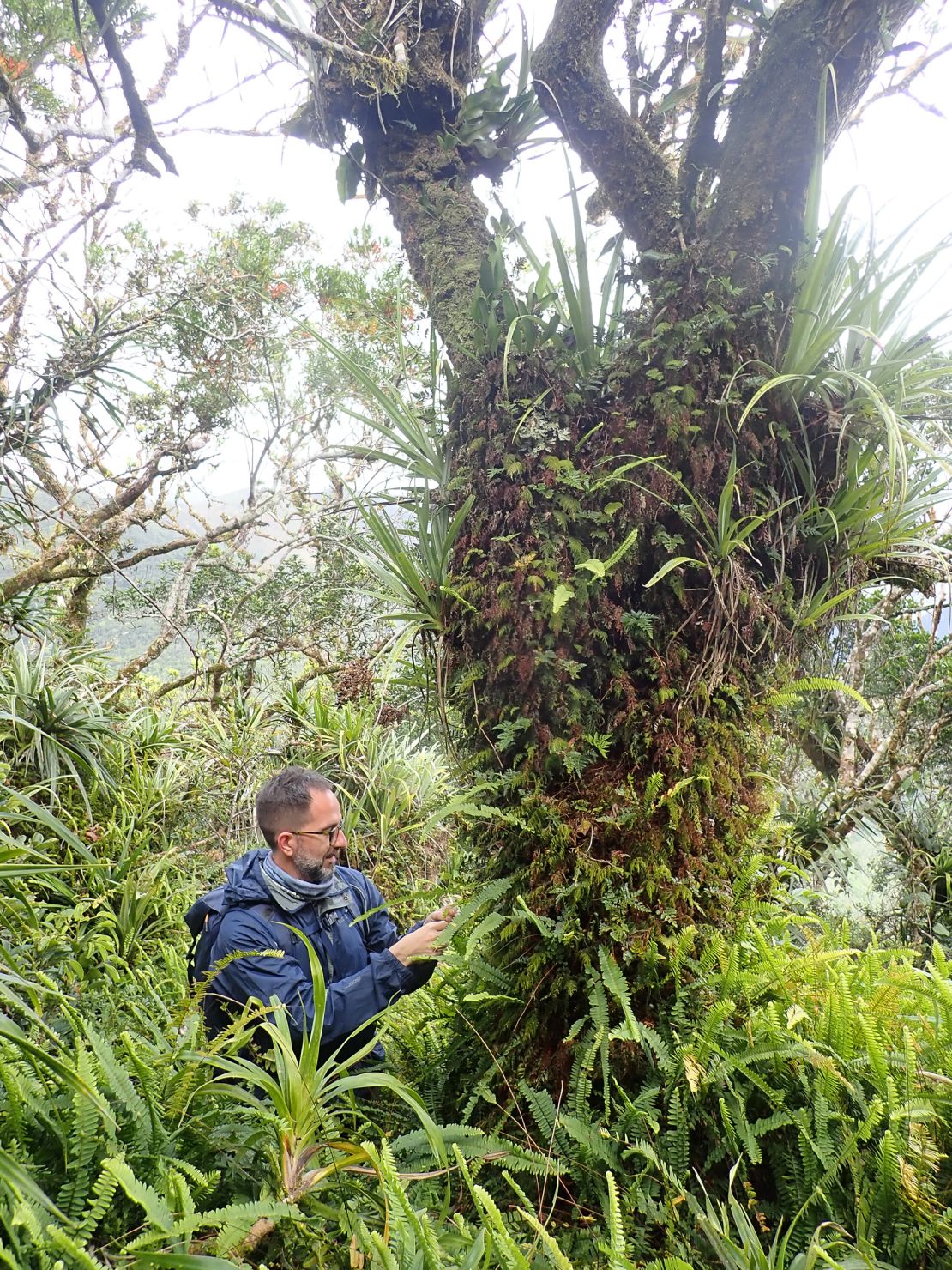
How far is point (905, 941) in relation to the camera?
600 cm

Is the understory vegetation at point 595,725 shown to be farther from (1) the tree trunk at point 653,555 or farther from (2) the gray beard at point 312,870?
(2) the gray beard at point 312,870

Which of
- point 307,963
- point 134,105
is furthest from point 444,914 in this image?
point 134,105

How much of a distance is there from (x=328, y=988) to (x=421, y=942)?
330mm

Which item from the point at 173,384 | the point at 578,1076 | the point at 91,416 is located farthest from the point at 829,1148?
the point at 173,384

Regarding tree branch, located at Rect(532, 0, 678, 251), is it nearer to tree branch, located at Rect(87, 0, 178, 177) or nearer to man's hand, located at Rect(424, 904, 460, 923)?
tree branch, located at Rect(87, 0, 178, 177)

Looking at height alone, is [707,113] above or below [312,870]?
above

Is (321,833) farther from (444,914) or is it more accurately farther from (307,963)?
(444,914)

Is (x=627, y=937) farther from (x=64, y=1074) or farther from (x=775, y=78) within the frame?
(x=775, y=78)

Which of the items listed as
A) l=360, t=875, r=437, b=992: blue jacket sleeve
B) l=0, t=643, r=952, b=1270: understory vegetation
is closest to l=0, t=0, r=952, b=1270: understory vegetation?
l=0, t=643, r=952, b=1270: understory vegetation

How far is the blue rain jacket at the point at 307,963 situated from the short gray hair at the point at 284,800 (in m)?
0.12

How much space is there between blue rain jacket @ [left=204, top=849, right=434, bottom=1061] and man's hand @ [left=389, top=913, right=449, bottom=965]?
0.03m

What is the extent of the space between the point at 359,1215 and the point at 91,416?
3740 millimetres

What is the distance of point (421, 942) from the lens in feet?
6.45

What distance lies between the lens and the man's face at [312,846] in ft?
7.98
